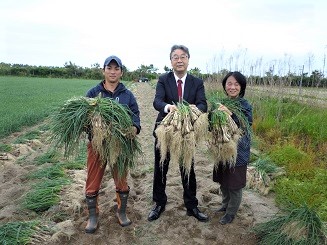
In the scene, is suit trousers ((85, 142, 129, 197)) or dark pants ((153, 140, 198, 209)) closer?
suit trousers ((85, 142, 129, 197))

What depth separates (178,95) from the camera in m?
3.28

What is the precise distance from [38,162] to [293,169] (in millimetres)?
4077

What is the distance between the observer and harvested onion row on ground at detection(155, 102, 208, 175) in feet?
8.95

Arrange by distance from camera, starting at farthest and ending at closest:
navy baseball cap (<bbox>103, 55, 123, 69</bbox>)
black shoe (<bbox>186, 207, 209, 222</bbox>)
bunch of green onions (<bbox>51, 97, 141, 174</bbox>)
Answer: black shoe (<bbox>186, 207, 209, 222</bbox>), navy baseball cap (<bbox>103, 55, 123, 69</bbox>), bunch of green onions (<bbox>51, 97, 141, 174</bbox>)

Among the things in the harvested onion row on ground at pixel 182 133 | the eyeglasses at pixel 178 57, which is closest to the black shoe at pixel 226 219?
the harvested onion row on ground at pixel 182 133

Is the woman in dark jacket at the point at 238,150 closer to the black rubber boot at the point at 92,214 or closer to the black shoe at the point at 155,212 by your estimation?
the black shoe at the point at 155,212

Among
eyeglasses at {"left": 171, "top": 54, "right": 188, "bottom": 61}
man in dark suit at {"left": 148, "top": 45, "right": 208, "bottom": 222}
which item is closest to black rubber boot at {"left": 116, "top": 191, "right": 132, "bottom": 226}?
man in dark suit at {"left": 148, "top": 45, "right": 208, "bottom": 222}

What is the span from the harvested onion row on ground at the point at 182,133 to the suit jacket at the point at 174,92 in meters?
0.41

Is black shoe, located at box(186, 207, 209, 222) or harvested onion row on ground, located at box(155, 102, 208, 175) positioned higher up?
harvested onion row on ground, located at box(155, 102, 208, 175)

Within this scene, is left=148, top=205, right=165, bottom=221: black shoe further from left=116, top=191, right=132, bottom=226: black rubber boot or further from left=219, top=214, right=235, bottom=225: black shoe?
left=219, top=214, right=235, bottom=225: black shoe

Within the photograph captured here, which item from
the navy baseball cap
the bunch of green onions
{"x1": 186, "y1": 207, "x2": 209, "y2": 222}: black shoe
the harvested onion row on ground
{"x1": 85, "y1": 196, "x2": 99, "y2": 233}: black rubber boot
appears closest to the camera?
the harvested onion row on ground

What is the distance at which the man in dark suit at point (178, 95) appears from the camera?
3160 mm

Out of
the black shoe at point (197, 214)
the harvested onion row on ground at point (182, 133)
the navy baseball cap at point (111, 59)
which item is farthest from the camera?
the black shoe at point (197, 214)

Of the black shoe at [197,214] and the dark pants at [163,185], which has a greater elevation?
the dark pants at [163,185]
